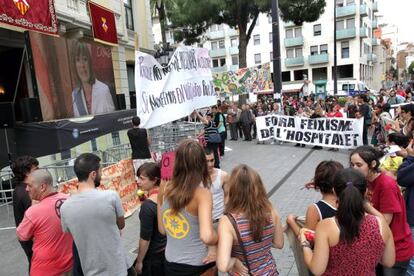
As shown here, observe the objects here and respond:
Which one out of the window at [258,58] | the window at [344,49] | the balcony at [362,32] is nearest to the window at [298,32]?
the window at [344,49]

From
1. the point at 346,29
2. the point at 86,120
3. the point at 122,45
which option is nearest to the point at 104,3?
the point at 122,45

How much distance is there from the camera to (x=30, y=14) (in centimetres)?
881

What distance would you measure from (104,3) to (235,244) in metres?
13.1

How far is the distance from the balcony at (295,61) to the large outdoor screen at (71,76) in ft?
134

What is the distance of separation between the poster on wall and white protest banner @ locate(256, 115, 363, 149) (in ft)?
7.09

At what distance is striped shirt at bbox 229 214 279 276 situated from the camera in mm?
2268

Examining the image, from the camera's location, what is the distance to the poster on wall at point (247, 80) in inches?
594

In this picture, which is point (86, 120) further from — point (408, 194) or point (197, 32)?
point (197, 32)

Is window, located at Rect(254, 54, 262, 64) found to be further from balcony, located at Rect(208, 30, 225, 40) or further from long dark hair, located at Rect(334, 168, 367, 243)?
long dark hair, located at Rect(334, 168, 367, 243)

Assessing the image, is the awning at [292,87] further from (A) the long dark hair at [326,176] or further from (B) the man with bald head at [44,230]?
(B) the man with bald head at [44,230]

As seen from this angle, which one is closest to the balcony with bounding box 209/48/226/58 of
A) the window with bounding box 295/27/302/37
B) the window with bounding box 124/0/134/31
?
the window with bounding box 295/27/302/37

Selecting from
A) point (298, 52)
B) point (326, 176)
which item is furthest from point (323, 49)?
point (326, 176)

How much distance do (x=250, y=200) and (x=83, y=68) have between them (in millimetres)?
10793

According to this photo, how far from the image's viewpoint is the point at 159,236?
9.76ft
